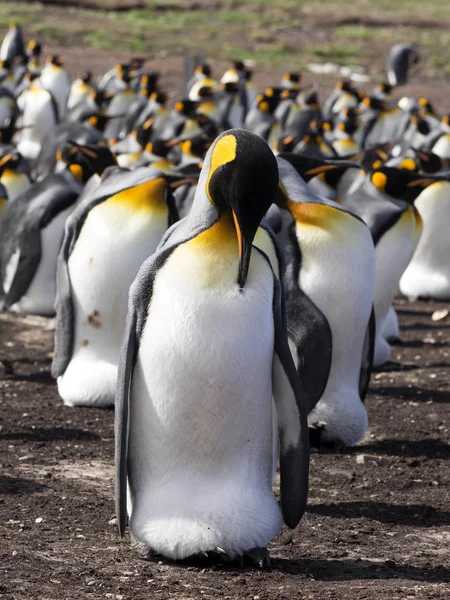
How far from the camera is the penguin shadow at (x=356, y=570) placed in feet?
11.6

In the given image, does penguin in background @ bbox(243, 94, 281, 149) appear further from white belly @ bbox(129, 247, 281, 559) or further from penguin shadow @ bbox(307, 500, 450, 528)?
white belly @ bbox(129, 247, 281, 559)

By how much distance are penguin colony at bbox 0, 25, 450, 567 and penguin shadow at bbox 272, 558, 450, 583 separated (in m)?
0.13

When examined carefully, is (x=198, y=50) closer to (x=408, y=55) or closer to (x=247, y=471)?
(x=408, y=55)

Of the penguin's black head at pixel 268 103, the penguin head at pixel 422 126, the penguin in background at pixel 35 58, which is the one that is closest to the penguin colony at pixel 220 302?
the penguin head at pixel 422 126

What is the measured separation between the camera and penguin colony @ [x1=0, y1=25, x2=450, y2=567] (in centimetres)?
356

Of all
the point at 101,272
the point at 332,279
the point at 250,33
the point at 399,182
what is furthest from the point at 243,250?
the point at 250,33

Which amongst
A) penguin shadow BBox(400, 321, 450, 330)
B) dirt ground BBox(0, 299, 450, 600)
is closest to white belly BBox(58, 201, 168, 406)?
dirt ground BBox(0, 299, 450, 600)

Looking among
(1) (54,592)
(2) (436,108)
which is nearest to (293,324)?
(1) (54,592)

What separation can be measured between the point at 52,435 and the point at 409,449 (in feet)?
5.10

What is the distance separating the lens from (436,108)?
23953mm

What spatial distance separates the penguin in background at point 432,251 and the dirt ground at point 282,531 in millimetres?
2760

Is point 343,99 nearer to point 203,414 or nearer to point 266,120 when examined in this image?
point 266,120

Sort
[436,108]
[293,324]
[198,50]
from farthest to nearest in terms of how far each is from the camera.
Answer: [198,50] → [436,108] → [293,324]

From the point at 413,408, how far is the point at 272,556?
2.44 metres
